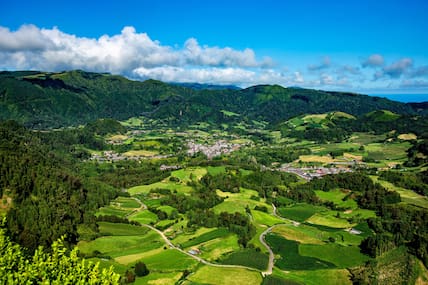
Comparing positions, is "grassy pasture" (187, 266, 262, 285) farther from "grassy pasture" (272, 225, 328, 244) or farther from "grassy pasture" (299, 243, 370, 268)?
"grassy pasture" (272, 225, 328, 244)

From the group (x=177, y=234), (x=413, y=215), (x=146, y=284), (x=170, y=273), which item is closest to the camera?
(x=146, y=284)

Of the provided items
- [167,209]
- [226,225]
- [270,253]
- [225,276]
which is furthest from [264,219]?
[225,276]

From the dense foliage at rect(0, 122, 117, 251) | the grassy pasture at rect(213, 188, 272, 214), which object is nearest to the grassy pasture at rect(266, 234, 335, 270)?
the grassy pasture at rect(213, 188, 272, 214)

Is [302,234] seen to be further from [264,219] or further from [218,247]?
[218,247]

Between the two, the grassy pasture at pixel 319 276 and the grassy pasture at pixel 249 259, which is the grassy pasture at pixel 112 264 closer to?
the grassy pasture at pixel 249 259

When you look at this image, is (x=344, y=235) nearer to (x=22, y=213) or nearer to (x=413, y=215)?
(x=413, y=215)

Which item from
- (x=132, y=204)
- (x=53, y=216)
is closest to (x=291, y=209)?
(x=132, y=204)

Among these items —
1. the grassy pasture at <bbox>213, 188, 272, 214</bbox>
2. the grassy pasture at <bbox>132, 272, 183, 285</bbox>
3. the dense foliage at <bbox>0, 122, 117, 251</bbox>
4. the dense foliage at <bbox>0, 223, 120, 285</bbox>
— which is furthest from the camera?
the grassy pasture at <bbox>213, 188, 272, 214</bbox>
